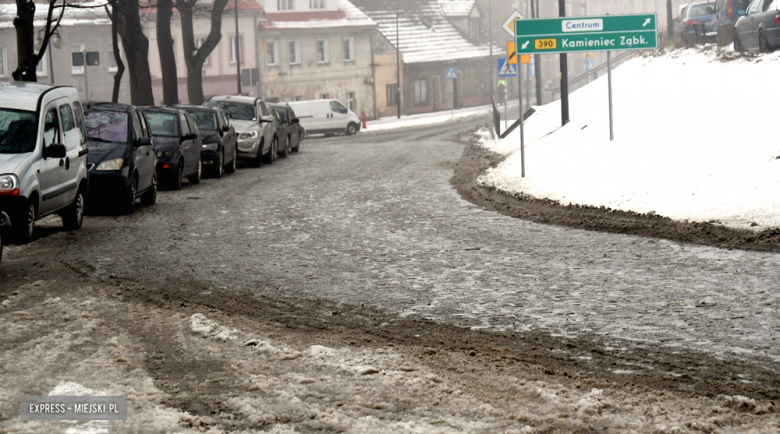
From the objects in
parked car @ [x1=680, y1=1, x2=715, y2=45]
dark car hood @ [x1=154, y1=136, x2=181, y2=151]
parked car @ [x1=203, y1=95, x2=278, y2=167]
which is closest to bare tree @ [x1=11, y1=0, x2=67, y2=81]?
dark car hood @ [x1=154, y1=136, x2=181, y2=151]

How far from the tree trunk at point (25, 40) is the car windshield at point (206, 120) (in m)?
4.45

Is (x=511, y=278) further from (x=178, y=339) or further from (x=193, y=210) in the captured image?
(x=193, y=210)

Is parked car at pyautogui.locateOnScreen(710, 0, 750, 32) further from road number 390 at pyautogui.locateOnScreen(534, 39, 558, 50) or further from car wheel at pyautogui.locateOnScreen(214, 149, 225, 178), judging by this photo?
car wheel at pyautogui.locateOnScreen(214, 149, 225, 178)

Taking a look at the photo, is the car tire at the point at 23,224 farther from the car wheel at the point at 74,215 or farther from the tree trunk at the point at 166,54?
the tree trunk at the point at 166,54

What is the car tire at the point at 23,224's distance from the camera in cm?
1086

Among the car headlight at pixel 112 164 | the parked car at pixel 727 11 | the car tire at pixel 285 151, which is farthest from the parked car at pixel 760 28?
the car headlight at pixel 112 164

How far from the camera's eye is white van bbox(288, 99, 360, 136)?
4981 centimetres

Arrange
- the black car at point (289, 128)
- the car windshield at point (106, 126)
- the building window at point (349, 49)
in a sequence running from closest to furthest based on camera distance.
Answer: the car windshield at point (106, 126)
the black car at point (289, 128)
the building window at point (349, 49)

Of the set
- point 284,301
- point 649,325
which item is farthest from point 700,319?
point 284,301

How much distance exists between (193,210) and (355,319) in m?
8.69

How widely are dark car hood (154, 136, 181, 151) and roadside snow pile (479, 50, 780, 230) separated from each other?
6.03 meters

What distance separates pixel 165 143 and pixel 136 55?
10.8m

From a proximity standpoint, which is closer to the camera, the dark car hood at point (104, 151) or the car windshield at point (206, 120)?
the dark car hood at point (104, 151)

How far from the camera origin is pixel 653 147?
17.4 metres
